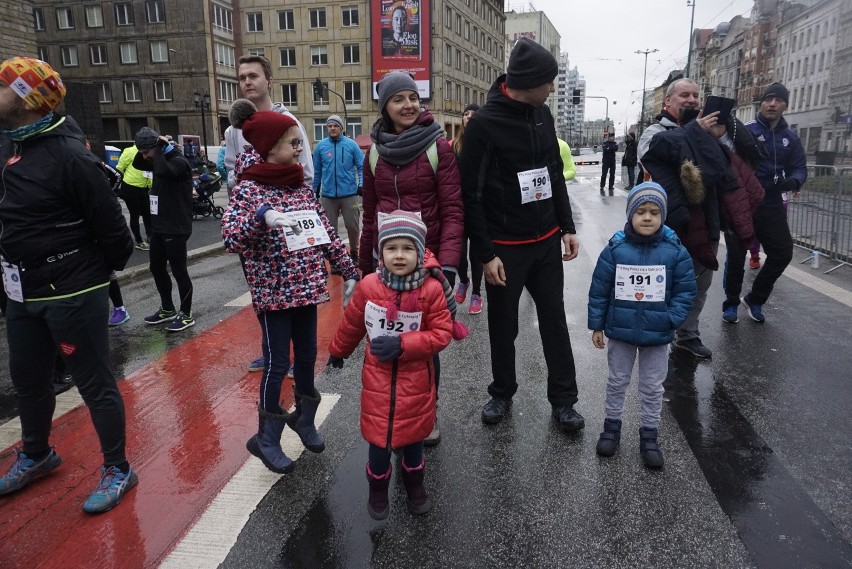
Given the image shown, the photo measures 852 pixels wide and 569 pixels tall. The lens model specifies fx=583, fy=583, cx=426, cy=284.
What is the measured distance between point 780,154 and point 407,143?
4855 mm

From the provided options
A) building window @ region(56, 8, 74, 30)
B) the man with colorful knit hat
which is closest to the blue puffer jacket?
the man with colorful knit hat

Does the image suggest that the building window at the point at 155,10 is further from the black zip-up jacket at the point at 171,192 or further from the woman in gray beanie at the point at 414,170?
the woman in gray beanie at the point at 414,170

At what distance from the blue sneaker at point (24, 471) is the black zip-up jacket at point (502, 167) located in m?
2.63

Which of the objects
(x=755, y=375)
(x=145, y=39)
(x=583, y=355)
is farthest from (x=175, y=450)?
(x=145, y=39)

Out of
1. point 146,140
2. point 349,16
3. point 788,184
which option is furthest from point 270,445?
point 349,16

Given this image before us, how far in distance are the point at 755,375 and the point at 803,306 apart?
253 cm

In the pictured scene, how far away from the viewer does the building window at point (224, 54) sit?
54.3 metres

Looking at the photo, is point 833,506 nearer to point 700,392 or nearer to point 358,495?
point 700,392

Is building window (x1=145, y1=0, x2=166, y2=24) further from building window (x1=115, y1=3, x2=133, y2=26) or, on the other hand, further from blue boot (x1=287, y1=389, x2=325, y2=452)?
blue boot (x1=287, y1=389, x2=325, y2=452)

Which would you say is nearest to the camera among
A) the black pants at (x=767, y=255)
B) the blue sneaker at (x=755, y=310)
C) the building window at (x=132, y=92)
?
the black pants at (x=767, y=255)

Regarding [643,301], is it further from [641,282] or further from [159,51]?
[159,51]

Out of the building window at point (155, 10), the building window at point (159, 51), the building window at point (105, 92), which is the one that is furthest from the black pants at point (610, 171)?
the building window at point (105, 92)

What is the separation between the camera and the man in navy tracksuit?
8.11m

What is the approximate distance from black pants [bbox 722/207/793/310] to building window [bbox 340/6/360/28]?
59.2 m
